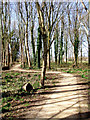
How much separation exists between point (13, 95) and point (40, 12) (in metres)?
4.60

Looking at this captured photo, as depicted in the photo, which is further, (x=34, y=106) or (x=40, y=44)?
(x=40, y=44)

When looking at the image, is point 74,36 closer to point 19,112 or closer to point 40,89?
point 40,89

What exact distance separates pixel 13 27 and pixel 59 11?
37.5ft

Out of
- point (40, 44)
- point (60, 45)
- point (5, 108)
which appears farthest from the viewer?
point (60, 45)

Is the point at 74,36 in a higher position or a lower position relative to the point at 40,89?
higher

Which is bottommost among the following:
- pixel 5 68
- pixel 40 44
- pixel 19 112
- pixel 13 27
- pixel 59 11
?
pixel 19 112

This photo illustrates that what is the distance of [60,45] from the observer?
2480 centimetres

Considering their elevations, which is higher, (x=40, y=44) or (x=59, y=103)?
(x=40, y=44)

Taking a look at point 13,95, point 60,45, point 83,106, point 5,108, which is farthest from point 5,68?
point 60,45

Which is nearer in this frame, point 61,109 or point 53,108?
point 61,109

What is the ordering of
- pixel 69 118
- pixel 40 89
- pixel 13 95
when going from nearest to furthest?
pixel 69 118 → pixel 13 95 → pixel 40 89

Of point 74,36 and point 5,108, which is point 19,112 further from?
point 74,36

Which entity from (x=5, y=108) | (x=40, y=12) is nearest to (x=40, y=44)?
(x=40, y=12)

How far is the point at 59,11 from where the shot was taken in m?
9.64
